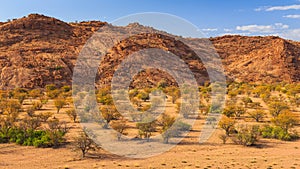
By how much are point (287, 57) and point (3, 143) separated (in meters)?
71.0

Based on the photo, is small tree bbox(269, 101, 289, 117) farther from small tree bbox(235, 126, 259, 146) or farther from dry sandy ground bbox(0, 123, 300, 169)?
dry sandy ground bbox(0, 123, 300, 169)

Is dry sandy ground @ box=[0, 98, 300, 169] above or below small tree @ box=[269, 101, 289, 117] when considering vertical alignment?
below

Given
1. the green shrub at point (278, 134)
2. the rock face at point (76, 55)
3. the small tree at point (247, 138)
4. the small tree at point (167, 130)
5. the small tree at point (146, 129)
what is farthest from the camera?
the rock face at point (76, 55)

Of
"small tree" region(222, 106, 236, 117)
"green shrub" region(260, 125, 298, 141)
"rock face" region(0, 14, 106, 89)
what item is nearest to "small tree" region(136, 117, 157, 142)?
"green shrub" region(260, 125, 298, 141)

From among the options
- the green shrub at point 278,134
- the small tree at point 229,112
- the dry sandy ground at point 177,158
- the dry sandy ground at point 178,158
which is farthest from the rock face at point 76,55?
the dry sandy ground at point 177,158

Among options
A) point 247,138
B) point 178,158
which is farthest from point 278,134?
point 178,158

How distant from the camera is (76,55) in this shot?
64.5 meters

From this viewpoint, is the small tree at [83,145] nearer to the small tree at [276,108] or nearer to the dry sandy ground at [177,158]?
the dry sandy ground at [177,158]

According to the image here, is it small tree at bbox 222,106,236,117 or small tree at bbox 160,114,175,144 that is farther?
small tree at bbox 222,106,236,117

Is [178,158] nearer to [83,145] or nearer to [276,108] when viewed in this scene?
[83,145]

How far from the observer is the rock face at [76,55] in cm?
5428

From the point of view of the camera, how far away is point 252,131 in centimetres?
1953

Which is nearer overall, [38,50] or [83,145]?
[83,145]

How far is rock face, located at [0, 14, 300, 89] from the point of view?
54.3 metres
